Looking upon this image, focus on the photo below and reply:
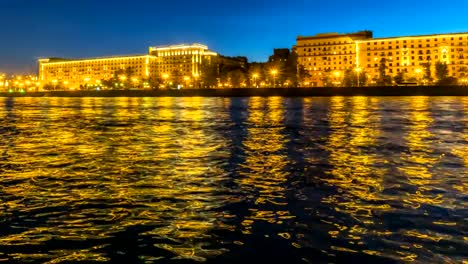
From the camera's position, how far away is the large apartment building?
172 metres

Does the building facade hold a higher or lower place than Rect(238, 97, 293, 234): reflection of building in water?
higher

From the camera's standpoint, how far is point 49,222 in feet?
25.4

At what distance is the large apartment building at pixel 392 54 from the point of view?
17188cm

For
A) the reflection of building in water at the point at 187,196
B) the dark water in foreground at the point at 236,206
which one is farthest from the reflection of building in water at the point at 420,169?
the reflection of building in water at the point at 187,196

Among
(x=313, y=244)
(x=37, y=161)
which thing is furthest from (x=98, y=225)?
(x=37, y=161)

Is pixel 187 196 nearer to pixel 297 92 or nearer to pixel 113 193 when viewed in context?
pixel 113 193

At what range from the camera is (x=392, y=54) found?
187125 mm

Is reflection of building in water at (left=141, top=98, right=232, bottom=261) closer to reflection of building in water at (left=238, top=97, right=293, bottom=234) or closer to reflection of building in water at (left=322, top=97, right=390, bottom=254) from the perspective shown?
reflection of building in water at (left=238, top=97, right=293, bottom=234)

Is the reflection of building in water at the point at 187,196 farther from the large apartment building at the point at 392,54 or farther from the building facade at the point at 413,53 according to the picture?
the building facade at the point at 413,53

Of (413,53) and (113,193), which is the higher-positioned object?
(413,53)

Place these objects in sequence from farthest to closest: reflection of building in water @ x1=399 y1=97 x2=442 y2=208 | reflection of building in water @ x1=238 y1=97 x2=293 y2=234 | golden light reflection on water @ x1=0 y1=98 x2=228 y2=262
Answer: reflection of building in water @ x1=399 y1=97 x2=442 y2=208, reflection of building in water @ x1=238 y1=97 x2=293 y2=234, golden light reflection on water @ x1=0 y1=98 x2=228 y2=262

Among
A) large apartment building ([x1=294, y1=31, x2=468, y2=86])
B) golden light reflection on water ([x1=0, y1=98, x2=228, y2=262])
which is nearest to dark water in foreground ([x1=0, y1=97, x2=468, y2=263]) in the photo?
golden light reflection on water ([x1=0, y1=98, x2=228, y2=262])

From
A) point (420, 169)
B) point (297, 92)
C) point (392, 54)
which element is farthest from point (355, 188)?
point (392, 54)

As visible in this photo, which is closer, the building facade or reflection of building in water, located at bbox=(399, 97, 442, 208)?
reflection of building in water, located at bbox=(399, 97, 442, 208)
